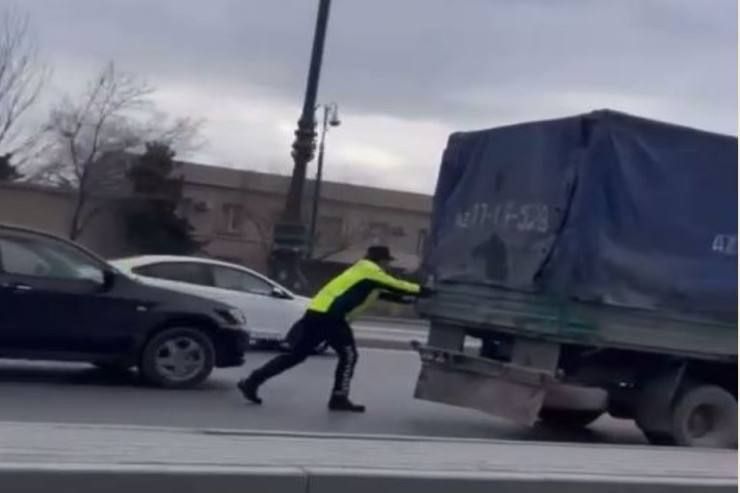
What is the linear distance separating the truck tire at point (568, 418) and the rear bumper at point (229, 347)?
127 inches

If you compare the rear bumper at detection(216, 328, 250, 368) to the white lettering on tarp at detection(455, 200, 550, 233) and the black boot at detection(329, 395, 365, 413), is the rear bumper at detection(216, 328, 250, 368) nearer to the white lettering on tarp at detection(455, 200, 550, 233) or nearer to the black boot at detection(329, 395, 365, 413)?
the black boot at detection(329, 395, 365, 413)

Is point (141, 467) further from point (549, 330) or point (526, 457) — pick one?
point (549, 330)

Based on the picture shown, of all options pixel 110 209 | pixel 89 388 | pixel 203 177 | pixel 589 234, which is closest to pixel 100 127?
pixel 110 209

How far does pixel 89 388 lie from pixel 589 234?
Answer: 5.37m

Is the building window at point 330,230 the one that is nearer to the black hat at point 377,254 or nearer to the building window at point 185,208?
the building window at point 185,208

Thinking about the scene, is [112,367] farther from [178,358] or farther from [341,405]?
[341,405]

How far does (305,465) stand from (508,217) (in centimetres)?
695

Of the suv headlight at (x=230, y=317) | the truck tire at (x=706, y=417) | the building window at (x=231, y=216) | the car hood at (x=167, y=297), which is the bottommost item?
the truck tire at (x=706, y=417)

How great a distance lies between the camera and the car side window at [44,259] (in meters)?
14.7

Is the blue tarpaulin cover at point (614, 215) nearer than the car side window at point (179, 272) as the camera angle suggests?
Yes

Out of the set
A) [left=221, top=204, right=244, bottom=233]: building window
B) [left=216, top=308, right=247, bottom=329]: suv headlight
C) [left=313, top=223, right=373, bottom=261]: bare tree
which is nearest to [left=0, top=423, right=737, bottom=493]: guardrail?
[left=216, top=308, right=247, bottom=329]: suv headlight

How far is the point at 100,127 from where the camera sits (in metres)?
52.8

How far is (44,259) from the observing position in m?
14.8

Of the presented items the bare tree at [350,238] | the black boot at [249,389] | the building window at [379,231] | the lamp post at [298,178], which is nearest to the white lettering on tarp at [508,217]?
the black boot at [249,389]
